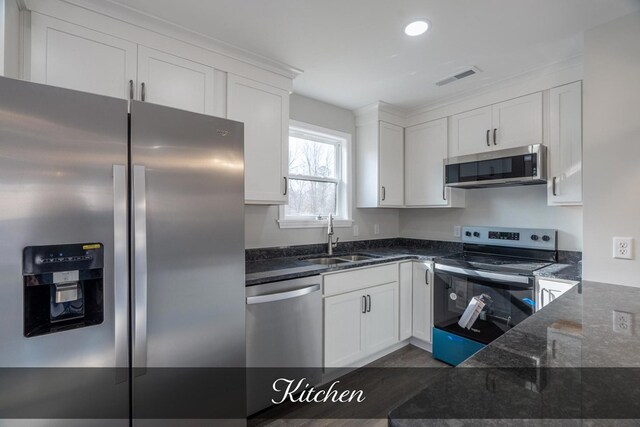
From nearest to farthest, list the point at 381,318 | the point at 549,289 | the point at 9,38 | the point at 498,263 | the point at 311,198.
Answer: the point at 9,38 → the point at 549,289 → the point at 498,263 → the point at 381,318 → the point at 311,198

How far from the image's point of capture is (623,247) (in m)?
1.63

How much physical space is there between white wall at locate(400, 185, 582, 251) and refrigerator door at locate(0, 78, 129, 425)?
2.95 metres

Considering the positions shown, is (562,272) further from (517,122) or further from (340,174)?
(340,174)

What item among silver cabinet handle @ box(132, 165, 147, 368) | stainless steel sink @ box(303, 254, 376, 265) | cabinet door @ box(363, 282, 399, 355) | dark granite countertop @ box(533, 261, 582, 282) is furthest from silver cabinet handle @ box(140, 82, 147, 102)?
dark granite countertop @ box(533, 261, 582, 282)

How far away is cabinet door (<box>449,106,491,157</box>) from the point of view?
2.66 m

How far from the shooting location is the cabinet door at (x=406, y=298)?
8.94 ft

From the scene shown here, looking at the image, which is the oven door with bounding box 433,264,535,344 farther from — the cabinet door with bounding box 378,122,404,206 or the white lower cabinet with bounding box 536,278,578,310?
the cabinet door with bounding box 378,122,404,206

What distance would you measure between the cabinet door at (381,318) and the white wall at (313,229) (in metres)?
0.75

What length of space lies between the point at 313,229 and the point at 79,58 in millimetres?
2032

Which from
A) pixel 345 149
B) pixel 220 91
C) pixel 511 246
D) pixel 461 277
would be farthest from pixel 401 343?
pixel 220 91

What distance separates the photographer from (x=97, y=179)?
1.17m

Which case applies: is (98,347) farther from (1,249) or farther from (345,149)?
(345,149)

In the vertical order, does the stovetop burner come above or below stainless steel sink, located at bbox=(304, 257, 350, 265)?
above

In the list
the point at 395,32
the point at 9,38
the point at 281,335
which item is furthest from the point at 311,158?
the point at 9,38
